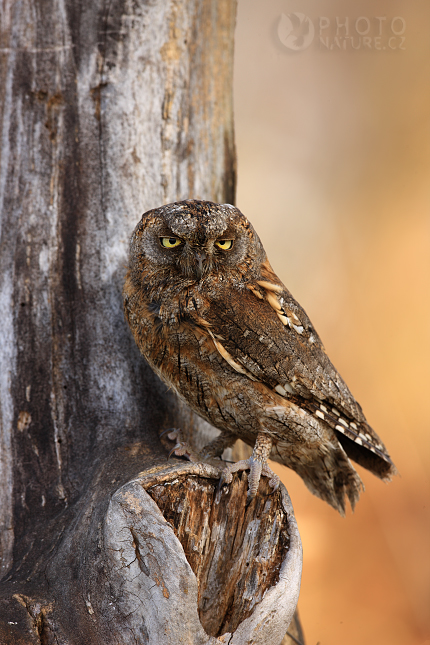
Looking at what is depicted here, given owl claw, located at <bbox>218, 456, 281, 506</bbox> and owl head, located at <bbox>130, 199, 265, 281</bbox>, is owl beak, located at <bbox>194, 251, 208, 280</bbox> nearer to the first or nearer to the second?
owl head, located at <bbox>130, 199, 265, 281</bbox>

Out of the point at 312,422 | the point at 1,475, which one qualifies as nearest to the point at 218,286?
the point at 312,422

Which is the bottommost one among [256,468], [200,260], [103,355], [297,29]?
[256,468]

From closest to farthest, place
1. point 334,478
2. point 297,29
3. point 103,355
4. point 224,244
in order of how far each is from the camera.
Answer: point 224,244, point 103,355, point 334,478, point 297,29

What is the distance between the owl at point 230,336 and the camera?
1.80 metres

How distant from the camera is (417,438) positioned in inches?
158

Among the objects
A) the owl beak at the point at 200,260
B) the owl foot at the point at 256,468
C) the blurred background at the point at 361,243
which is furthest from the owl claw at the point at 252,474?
the blurred background at the point at 361,243

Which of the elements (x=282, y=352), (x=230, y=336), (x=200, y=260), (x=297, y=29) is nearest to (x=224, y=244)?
(x=200, y=260)

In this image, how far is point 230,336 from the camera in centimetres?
180

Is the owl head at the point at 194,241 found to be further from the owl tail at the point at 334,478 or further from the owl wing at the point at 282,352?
the owl tail at the point at 334,478

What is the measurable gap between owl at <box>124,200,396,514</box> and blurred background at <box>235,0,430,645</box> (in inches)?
81.1

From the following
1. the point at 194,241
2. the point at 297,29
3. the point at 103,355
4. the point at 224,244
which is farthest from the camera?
the point at 297,29

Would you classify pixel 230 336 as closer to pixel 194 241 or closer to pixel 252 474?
pixel 194 241

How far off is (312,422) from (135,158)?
153 centimetres

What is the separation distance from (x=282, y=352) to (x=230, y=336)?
23 cm
